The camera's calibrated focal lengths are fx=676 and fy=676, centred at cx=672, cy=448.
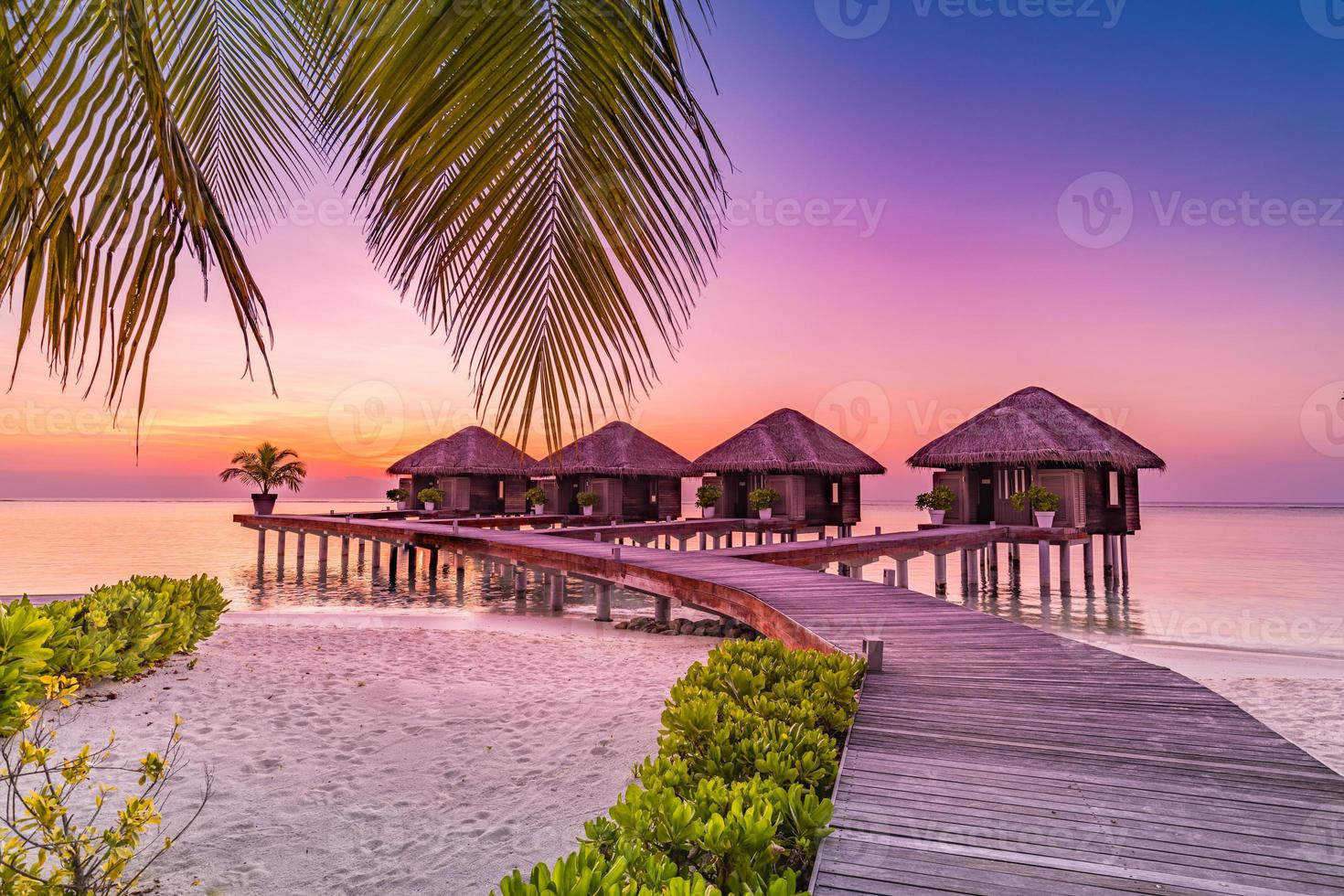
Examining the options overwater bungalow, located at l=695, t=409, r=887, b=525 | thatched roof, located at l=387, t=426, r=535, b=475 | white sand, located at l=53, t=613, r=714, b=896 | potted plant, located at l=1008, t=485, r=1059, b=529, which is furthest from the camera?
thatched roof, located at l=387, t=426, r=535, b=475

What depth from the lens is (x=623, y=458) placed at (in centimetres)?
2584

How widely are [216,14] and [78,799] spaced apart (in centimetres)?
502

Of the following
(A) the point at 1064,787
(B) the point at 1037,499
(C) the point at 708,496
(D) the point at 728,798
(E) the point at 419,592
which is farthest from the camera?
(C) the point at 708,496

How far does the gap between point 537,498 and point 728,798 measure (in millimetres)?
25382

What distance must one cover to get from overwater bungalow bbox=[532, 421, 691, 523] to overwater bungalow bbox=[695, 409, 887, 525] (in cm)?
219

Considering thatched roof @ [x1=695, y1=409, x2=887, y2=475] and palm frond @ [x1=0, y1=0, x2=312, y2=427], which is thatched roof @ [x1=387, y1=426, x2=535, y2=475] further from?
palm frond @ [x1=0, y1=0, x2=312, y2=427]

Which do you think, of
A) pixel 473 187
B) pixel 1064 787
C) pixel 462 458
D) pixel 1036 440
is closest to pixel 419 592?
pixel 462 458

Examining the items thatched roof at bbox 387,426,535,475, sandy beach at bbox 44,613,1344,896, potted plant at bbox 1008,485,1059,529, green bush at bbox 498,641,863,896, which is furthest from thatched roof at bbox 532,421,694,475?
green bush at bbox 498,641,863,896

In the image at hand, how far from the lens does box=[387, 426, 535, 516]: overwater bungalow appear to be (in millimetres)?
27828

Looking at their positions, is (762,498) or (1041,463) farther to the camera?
(762,498)

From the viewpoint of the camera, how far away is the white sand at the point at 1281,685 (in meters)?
6.98

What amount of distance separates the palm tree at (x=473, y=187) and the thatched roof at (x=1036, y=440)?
20.7m

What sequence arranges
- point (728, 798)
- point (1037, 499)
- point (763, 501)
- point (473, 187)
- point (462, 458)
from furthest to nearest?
1. point (462, 458)
2. point (763, 501)
3. point (1037, 499)
4. point (728, 798)
5. point (473, 187)

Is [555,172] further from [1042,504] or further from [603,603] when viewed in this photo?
[1042,504]
